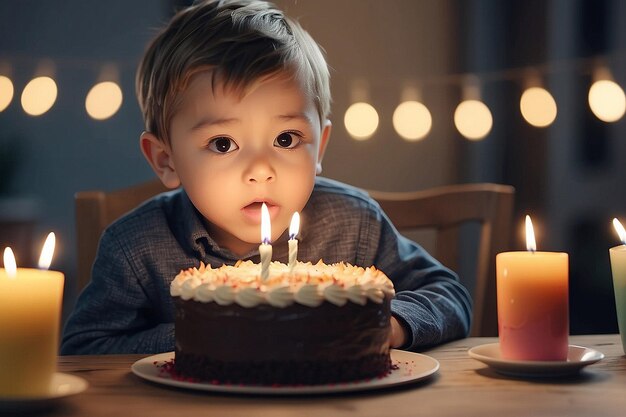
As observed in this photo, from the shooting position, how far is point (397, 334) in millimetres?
1155

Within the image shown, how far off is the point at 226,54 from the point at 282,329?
0.56 metres

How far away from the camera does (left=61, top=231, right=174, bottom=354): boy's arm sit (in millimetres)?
1332

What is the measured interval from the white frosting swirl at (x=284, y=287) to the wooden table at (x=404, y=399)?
0.09 m

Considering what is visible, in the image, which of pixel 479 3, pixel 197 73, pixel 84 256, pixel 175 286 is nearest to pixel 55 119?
pixel 479 3

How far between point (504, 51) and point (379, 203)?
7.23ft

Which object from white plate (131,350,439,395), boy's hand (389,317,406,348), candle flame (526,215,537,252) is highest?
candle flame (526,215,537,252)

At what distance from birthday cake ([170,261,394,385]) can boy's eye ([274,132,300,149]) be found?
1.43ft

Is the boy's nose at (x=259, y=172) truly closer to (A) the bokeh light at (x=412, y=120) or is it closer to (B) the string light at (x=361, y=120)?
(B) the string light at (x=361, y=120)

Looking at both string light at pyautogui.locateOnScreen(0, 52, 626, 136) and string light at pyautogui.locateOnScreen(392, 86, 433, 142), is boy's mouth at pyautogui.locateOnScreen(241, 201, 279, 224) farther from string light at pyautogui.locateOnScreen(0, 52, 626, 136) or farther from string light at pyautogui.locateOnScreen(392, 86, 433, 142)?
string light at pyautogui.locateOnScreen(392, 86, 433, 142)

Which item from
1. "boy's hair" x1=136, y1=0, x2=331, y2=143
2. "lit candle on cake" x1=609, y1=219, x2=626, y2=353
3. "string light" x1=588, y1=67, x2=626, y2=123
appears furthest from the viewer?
"string light" x1=588, y1=67, x2=626, y2=123

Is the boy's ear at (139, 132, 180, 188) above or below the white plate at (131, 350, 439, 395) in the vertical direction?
above

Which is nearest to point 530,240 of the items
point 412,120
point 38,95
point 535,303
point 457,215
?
point 535,303

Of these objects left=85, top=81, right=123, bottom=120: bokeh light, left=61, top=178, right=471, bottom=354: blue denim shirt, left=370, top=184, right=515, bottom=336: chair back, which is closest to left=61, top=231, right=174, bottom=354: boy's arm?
left=61, top=178, right=471, bottom=354: blue denim shirt

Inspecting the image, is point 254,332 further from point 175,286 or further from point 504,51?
point 504,51
